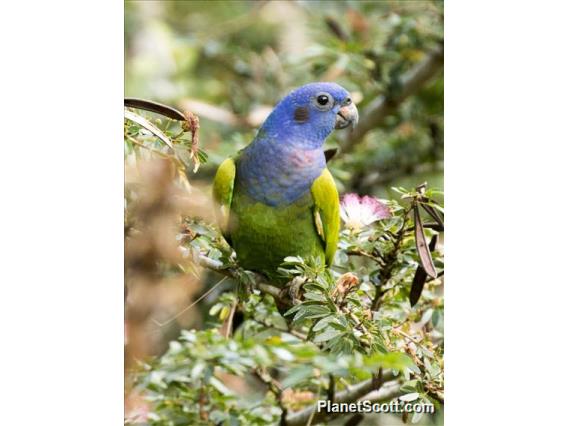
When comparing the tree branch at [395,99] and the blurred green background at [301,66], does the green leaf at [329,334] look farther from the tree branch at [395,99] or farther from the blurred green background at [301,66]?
the tree branch at [395,99]

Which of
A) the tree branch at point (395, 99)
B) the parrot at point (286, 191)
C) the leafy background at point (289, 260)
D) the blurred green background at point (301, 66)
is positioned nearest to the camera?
the leafy background at point (289, 260)

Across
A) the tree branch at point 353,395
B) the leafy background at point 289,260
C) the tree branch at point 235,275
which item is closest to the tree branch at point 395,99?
the leafy background at point 289,260

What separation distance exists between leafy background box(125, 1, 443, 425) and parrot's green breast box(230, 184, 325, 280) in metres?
0.06

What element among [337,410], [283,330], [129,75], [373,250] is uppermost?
[129,75]

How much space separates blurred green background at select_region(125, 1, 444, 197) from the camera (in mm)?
2209

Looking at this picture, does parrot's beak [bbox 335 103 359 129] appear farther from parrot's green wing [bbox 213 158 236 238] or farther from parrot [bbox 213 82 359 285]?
parrot's green wing [bbox 213 158 236 238]

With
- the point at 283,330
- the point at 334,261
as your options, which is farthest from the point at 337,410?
the point at 334,261

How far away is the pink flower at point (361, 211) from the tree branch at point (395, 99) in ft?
1.26

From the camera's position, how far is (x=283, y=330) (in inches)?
84.4

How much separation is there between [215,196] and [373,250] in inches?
17.3

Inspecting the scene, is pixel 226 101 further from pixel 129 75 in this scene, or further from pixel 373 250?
pixel 373 250

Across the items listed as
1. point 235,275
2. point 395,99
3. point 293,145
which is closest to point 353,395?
point 235,275

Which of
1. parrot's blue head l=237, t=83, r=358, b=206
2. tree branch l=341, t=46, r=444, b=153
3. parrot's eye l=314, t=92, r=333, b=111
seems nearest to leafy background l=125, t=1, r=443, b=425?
tree branch l=341, t=46, r=444, b=153

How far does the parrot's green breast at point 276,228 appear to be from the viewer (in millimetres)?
2062
